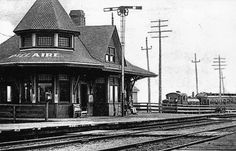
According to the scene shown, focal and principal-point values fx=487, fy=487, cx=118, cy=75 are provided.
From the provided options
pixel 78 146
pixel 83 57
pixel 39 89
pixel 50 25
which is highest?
pixel 50 25

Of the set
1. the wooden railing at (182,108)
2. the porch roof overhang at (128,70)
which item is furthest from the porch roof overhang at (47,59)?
the wooden railing at (182,108)

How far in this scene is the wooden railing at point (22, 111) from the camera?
81.8 ft

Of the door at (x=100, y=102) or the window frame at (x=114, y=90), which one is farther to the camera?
the window frame at (x=114, y=90)

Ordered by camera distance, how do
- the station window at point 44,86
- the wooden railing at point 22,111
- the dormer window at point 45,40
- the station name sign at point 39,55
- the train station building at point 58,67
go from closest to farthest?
the wooden railing at point 22,111, the train station building at point 58,67, the station window at point 44,86, the station name sign at point 39,55, the dormer window at point 45,40

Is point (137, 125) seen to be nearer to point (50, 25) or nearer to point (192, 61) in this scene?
point (50, 25)

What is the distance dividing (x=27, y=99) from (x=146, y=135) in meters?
12.3

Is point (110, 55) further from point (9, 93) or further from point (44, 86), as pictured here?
point (9, 93)

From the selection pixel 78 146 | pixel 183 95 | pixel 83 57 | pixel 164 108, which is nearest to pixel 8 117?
pixel 83 57

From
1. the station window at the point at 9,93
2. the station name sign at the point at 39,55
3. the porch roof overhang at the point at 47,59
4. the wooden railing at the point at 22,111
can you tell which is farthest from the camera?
the station window at the point at 9,93

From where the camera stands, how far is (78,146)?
545 inches

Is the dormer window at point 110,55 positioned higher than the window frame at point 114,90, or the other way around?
the dormer window at point 110,55

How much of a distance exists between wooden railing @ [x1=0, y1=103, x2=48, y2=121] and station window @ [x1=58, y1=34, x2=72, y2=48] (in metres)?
5.11

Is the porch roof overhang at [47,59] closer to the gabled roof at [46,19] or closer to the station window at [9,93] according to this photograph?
the gabled roof at [46,19]

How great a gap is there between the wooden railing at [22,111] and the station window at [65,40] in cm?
511
